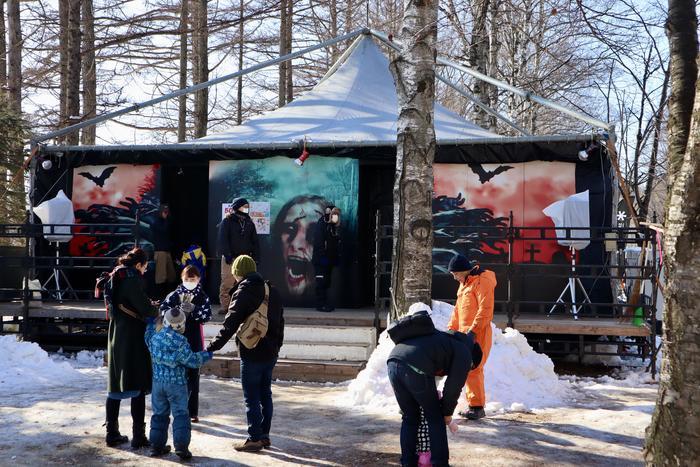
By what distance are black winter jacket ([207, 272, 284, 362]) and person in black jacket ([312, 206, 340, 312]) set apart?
514 cm

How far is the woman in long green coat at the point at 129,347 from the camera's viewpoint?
606 cm

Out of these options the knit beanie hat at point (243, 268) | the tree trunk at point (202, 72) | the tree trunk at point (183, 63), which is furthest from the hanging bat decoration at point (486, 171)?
the tree trunk at point (202, 72)

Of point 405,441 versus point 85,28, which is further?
point 85,28

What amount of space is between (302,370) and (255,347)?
3.51m

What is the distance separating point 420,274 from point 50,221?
293 inches

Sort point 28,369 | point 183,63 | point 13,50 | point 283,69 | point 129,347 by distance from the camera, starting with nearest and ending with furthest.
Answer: point 129,347
point 28,369
point 13,50
point 183,63
point 283,69

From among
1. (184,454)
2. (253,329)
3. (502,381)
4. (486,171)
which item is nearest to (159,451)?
(184,454)

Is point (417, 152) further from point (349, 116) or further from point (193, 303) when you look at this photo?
point (349, 116)

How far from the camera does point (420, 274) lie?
26.5ft

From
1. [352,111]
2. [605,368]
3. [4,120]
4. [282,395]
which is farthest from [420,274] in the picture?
[4,120]

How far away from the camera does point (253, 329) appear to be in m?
6.05

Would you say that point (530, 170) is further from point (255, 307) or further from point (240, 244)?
point (255, 307)

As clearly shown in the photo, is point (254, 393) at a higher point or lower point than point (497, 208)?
lower

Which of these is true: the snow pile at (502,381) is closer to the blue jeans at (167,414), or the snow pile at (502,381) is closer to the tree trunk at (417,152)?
the tree trunk at (417,152)
